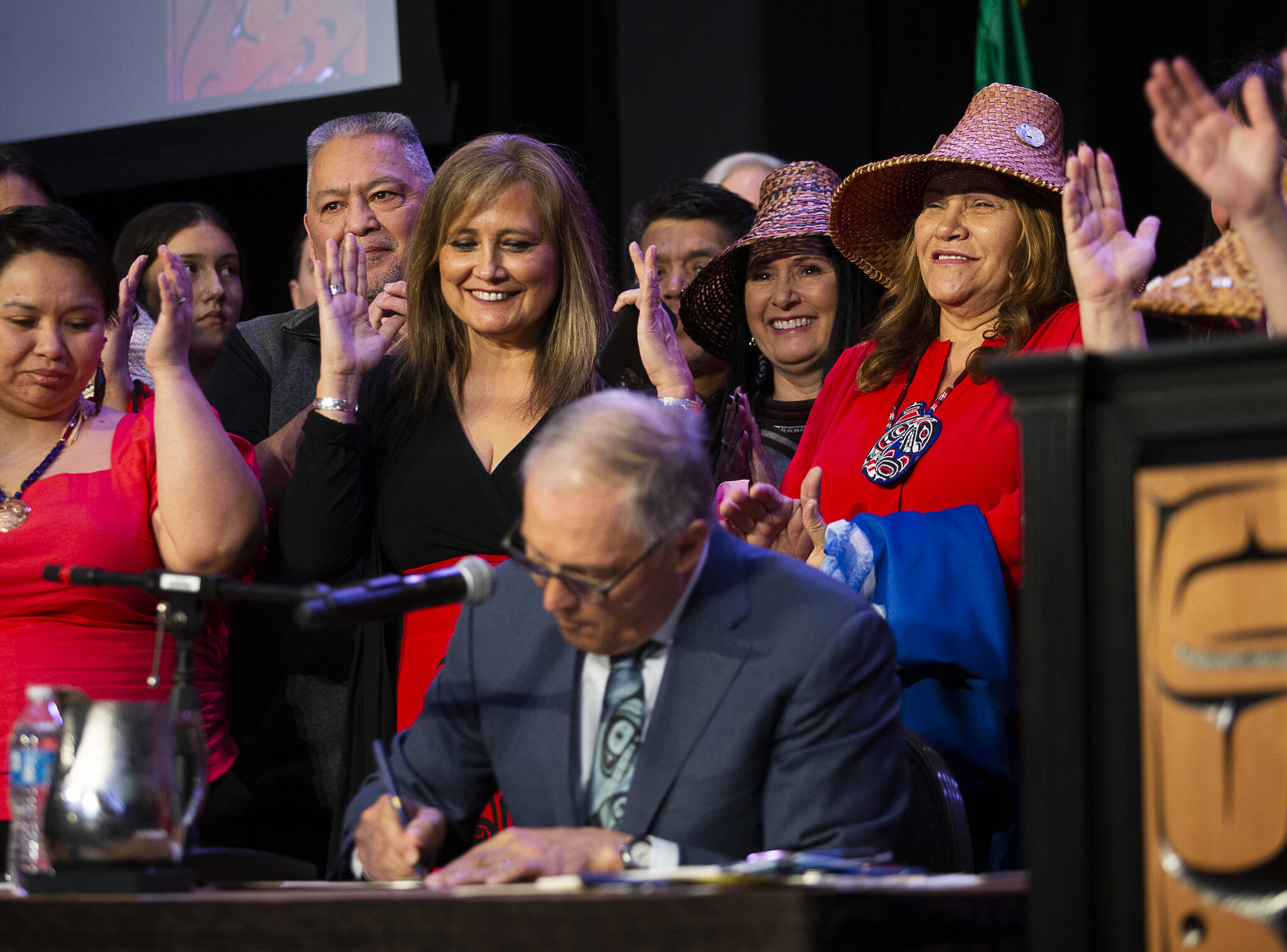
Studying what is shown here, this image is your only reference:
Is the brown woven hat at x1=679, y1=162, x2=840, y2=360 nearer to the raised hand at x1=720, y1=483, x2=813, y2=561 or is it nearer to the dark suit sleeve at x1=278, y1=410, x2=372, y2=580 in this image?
the raised hand at x1=720, y1=483, x2=813, y2=561

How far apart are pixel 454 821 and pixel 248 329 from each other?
4.99 feet

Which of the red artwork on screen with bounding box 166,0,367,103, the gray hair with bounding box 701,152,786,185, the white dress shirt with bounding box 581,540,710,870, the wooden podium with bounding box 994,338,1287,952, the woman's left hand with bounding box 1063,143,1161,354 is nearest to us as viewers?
the wooden podium with bounding box 994,338,1287,952

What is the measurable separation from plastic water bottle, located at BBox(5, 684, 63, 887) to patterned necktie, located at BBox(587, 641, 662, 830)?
0.63 m

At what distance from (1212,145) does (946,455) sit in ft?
3.25

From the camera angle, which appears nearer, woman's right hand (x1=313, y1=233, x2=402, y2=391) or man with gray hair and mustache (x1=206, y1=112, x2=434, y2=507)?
woman's right hand (x1=313, y1=233, x2=402, y2=391)

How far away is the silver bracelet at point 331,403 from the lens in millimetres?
2615

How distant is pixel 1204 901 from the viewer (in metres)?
1.19

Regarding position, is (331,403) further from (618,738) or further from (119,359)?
(618,738)

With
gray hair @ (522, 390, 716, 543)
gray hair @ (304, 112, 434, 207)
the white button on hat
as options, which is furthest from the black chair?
gray hair @ (304, 112, 434, 207)

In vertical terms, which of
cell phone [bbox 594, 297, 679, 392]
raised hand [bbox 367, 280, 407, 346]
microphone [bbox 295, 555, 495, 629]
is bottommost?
microphone [bbox 295, 555, 495, 629]

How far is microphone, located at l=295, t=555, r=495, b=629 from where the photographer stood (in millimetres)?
1514

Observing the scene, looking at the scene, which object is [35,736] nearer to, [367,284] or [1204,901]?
[1204,901]

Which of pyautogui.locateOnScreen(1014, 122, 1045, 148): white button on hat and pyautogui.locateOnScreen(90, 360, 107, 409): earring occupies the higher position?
pyautogui.locateOnScreen(1014, 122, 1045, 148): white button on hat

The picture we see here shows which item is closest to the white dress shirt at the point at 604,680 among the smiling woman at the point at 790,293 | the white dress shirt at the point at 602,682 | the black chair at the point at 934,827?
the white dress shirt at the point at 602,682
